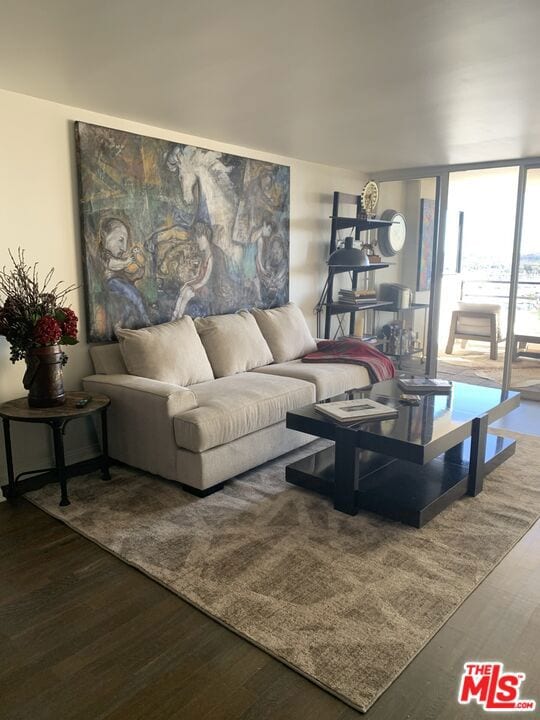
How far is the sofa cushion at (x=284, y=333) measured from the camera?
14.7ft

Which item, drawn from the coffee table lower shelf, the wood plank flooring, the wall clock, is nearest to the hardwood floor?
the wood plank flooring

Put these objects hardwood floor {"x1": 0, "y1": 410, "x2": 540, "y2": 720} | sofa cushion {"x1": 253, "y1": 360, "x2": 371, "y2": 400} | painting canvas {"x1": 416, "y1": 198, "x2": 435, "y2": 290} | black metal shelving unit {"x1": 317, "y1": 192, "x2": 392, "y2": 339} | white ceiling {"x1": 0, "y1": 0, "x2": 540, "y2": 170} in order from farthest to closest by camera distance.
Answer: painting canvas {"x1": 416, "y1": 198, "x2": 435, "y2": 290} < black metal shelving unit {"x1": 317, "y1": 192, "x2": 392, "y2": 339} < sofa cushion {"x1": 253, "y1": 360, "x2": 371, "y2": 400} < white ceiling {"x1": 0, "y1": 0, "x2": 540, "y2": 170} < hardwood floor {"x1": 0, "y1": 410, "x2": 540, "y2": 720}

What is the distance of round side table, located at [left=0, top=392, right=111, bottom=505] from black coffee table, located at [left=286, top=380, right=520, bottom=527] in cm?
109

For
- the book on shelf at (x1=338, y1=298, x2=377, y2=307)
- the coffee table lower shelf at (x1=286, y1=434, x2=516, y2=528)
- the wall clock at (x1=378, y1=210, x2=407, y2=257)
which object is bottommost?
the coffee table lower shelf at (x1=286, y1=434, x2=516, y2=528)

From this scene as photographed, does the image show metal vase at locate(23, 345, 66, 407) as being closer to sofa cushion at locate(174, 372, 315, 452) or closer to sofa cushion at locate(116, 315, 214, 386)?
sofa cushion at locate(116, 315, 214, 386)

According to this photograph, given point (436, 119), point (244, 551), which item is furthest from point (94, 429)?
point (436, 119)

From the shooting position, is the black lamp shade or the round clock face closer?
the black lamp shade

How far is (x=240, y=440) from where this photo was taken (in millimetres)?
3195

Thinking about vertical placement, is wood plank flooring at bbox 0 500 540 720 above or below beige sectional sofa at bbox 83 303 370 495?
below

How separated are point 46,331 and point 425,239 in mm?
4524

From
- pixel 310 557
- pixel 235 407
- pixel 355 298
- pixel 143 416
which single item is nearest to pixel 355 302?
pixel 355 298

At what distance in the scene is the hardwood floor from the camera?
1640 mm

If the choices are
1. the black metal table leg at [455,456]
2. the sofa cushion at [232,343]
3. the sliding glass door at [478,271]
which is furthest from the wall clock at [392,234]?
the black metal table leg at [455,456]

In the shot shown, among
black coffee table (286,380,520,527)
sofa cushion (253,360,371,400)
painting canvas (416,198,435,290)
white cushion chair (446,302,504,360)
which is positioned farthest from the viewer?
white cushion chair (446,302,504,360)
